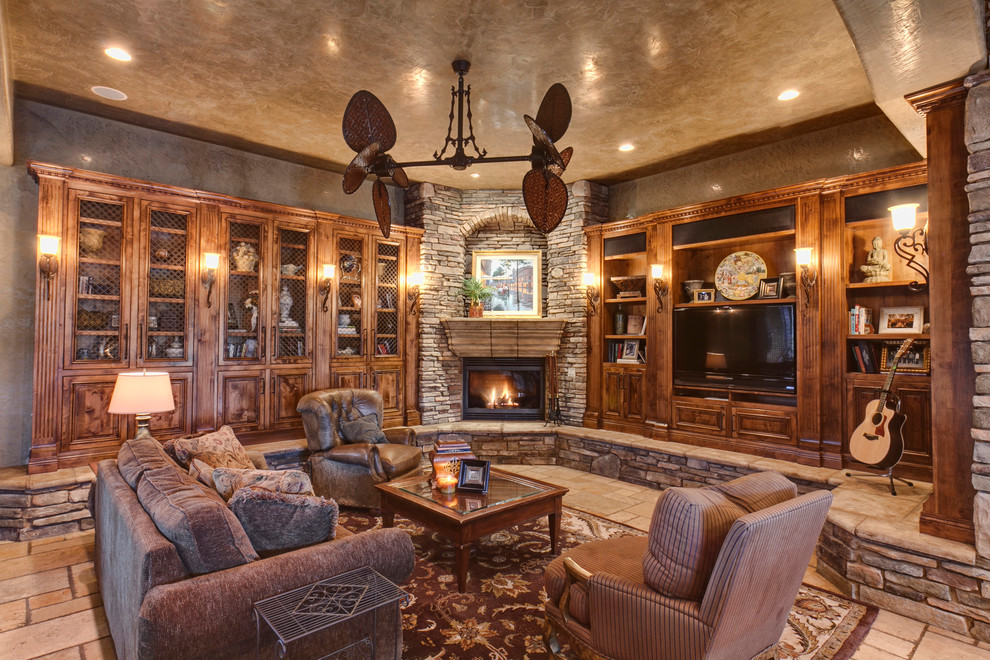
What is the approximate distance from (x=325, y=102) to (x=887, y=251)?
486cm

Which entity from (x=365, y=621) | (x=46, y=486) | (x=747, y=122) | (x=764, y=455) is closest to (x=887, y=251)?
(x=747, y=122)

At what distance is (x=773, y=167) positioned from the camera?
17.3 feet

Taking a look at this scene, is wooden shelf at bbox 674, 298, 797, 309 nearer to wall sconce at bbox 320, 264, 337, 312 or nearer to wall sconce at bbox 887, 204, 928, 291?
wall sconce at bbox 887, 204, 928, 291

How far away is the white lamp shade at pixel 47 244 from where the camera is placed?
4.12 m

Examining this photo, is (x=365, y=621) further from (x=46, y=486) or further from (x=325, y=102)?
(x=325, y=102)

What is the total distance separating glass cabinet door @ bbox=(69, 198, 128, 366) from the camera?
4.44 m

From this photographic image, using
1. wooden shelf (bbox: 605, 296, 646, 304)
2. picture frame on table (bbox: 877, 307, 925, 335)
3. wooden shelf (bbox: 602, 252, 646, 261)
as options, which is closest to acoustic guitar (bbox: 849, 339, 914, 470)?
picture frame on table (bbox: 877, 307, 925, 335)

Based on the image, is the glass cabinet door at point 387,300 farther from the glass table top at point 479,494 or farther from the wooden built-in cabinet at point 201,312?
the glass table top at point 479,494

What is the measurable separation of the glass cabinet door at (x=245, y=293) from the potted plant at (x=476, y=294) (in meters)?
2.48

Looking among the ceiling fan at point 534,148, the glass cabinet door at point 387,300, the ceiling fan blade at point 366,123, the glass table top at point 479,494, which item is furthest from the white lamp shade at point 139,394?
the glass cabinet door at point 387,300

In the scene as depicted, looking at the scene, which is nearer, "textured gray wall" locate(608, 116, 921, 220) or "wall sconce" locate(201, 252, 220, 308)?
"textured gray wall" locate(608, 116, 921, 220)

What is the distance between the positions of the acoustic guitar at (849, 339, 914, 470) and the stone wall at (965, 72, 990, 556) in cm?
114

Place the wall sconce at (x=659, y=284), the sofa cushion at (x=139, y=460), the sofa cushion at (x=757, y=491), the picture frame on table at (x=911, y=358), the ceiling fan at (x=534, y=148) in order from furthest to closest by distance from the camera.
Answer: the wall sconce at (x=659, y=284), the picture frame on table at (x=911, y=358), the ceiling fan at (x=534, y=148), the sofa cushion at (x=139, y=460), the sofa cushion at (x=757, y=491)

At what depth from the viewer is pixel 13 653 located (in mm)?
2498
